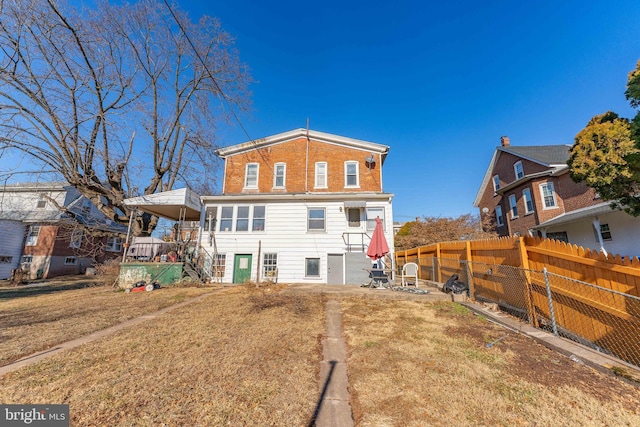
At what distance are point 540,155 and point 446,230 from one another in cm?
894

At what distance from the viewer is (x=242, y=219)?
1410cm

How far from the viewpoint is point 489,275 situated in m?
7.52

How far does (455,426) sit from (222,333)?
14.5 feet

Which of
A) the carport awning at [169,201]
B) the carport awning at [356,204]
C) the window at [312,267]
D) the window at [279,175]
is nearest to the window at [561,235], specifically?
the carport awning at [356,204]

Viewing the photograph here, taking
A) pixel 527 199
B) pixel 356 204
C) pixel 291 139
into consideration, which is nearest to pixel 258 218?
pixel 356 204

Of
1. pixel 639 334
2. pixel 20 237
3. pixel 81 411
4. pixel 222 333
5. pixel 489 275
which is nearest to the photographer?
pixel 81 411

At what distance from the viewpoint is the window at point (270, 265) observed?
43.0 ft

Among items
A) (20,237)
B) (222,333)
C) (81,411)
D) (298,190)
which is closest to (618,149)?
(222,333)

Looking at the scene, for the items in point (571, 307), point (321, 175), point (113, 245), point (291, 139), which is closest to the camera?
point (571, 307)

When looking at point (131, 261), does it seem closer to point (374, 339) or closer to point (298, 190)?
point (298, 190)

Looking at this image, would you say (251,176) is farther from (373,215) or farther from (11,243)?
(11,243)

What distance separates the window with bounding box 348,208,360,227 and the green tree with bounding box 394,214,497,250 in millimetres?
12519

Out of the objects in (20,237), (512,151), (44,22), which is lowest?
(20,237)

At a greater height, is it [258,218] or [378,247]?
[258,218]
